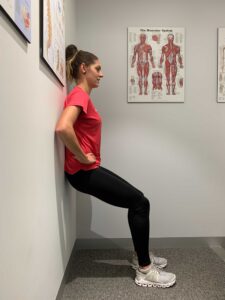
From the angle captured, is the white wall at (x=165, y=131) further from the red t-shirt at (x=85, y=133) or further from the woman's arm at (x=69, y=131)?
the woman's arm at (x=69, y=131)

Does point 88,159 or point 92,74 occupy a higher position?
point 92,74

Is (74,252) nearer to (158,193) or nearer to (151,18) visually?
(158,193)

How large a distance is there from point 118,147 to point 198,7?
129 centimetres

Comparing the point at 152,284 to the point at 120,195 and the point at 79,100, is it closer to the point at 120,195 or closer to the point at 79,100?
the point at 120,195

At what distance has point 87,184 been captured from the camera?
153 centimetres

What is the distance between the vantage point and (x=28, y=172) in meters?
0.89

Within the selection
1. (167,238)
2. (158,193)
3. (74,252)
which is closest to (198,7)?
(158,193)

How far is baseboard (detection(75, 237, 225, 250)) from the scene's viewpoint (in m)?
2.14

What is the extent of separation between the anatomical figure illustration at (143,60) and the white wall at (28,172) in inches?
37.4

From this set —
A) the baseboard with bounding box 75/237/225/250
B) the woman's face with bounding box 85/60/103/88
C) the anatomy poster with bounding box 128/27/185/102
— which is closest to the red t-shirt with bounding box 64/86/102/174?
the woman's face with bounding box 85/60/103/88

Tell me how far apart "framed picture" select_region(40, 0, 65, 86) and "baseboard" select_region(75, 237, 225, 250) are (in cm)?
132

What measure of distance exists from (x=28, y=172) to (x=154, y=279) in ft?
3.57

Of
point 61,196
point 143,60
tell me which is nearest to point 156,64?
point 143,60

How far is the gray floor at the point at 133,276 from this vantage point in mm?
1476
